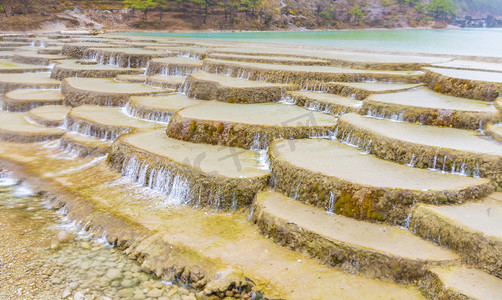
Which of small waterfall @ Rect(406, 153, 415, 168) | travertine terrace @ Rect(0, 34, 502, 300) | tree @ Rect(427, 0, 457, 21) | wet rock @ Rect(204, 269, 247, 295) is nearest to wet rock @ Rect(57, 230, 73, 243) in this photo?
travertine terrace @ Rect(0, 34, 502, 300)

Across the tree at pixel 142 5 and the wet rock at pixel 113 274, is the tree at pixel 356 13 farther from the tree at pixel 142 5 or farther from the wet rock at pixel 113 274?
the wet rock at pixel 113 274

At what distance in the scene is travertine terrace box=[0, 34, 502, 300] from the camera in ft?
18.1

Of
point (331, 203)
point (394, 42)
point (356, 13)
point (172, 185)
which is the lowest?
point (172, 185)

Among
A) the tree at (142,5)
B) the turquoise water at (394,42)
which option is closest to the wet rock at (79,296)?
the turquoise water at (394,42)

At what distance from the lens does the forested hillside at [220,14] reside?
51.8 m

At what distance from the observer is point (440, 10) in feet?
330

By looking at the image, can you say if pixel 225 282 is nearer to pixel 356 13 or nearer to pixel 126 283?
pixel 126 283

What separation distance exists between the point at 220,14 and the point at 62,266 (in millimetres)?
69512

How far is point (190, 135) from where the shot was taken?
9.44 m

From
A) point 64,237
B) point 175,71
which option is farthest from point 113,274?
point 175,71

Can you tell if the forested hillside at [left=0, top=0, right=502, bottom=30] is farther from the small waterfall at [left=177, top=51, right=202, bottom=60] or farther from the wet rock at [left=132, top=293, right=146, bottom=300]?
the wet rock at [left=132, top=293, right=146, bottom=300]

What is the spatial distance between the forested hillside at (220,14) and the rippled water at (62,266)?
47404 mm

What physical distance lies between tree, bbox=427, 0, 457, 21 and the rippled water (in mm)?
110707

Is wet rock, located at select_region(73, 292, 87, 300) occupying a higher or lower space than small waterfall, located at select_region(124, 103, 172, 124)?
lower
